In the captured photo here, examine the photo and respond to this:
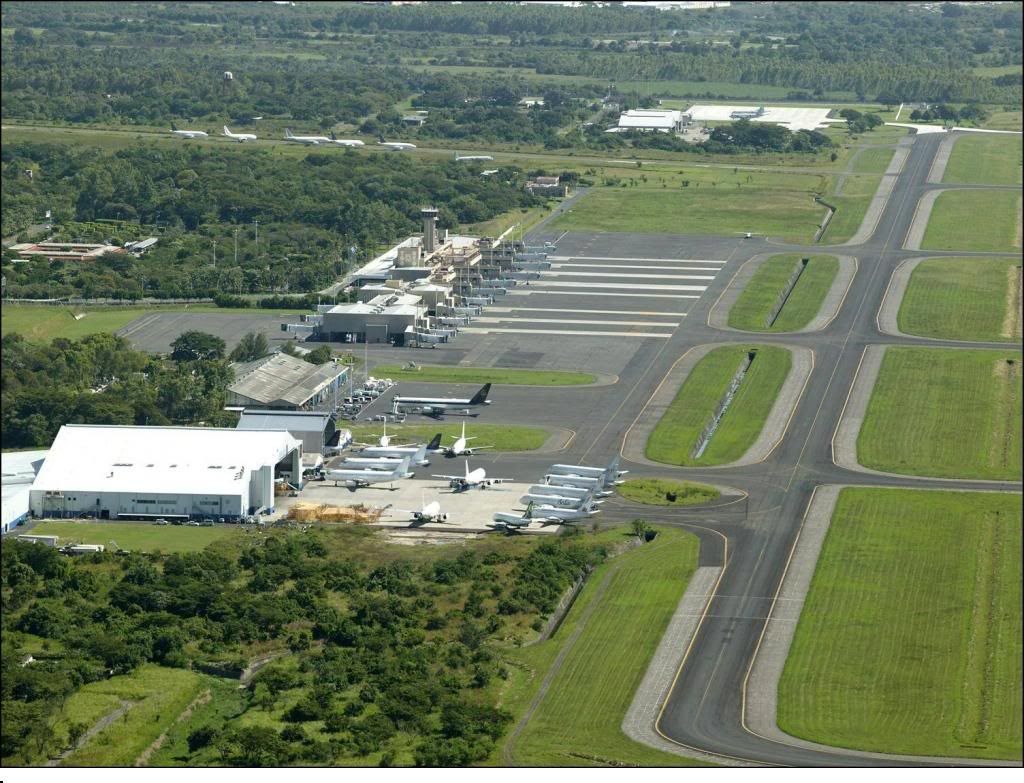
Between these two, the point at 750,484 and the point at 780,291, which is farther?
the point at 780,291

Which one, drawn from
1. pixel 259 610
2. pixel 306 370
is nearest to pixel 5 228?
pixel 306 370

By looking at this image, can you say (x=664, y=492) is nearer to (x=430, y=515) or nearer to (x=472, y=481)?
(x=472, y=481)

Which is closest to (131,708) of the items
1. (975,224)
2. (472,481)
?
(472,481)

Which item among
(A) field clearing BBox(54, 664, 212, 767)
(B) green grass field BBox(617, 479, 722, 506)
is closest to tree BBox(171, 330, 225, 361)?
(B) green grass field BBox(617, 479, 722, 506)

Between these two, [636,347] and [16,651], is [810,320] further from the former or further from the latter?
[16,651]

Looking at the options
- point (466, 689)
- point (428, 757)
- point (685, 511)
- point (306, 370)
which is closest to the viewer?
point (428, 757)

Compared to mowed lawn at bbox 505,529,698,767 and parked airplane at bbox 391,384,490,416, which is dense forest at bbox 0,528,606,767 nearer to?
mowed lawn at bbox 505,529,698,767
